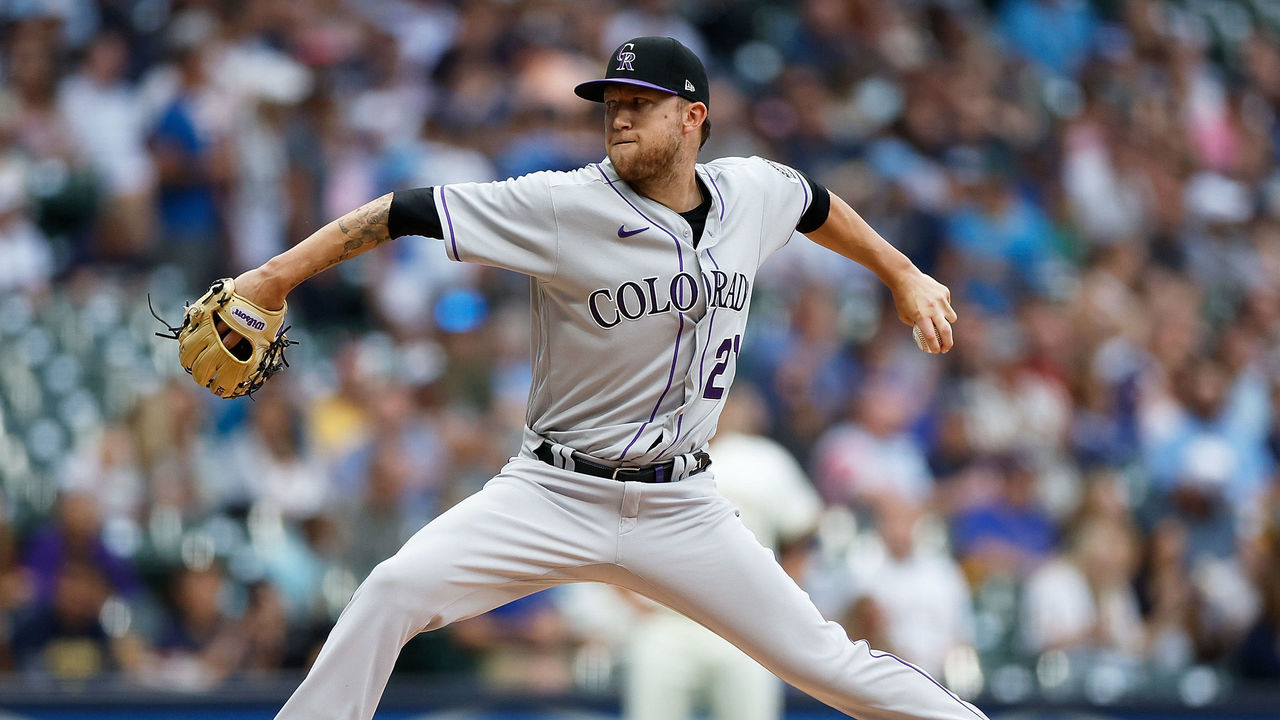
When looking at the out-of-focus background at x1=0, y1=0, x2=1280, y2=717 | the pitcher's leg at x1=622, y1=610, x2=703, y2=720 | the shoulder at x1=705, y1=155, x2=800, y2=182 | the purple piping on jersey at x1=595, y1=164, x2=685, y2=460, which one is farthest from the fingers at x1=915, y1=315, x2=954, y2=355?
the pitcher's leg at x1=622, y1=610, x2=703, y2=720

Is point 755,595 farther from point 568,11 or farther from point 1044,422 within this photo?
point 568,11

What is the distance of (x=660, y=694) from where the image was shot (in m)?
7.04

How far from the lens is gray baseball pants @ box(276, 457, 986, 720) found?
436cm

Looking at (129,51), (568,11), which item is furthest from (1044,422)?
(129,51)

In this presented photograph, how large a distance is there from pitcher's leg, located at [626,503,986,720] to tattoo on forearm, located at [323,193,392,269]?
1107mm

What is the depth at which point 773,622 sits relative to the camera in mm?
4445

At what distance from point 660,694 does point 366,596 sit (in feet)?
10.1

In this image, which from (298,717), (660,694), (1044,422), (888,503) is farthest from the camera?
(1044,422)

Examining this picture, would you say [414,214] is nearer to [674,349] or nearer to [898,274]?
[674,349]

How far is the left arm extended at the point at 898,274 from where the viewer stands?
471 centimetres

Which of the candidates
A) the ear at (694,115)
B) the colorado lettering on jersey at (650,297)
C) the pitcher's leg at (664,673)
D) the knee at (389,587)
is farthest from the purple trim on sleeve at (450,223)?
the pitcher's leg at (664,673)

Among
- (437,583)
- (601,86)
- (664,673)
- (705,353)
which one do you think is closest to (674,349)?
(705,353)

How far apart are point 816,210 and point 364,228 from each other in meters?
1.45

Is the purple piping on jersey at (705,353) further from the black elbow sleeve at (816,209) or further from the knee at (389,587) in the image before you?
the knee at (389,587)
